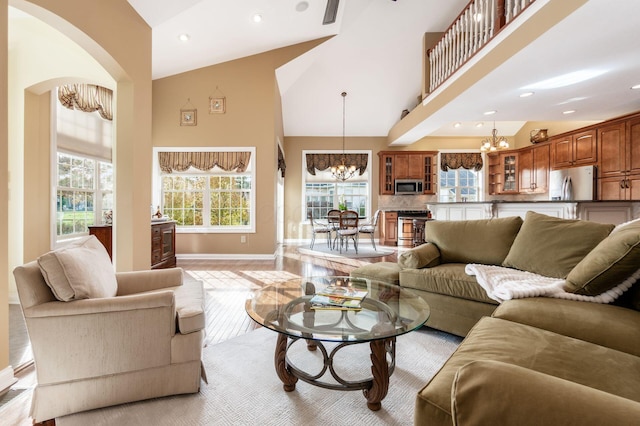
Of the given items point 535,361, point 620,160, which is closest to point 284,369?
point 535,361

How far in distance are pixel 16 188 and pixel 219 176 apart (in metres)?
3.16

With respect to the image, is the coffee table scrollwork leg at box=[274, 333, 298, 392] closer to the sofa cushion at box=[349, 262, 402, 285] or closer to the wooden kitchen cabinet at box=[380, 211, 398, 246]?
the sofa cushion at box=[349, 262, 402, 285]

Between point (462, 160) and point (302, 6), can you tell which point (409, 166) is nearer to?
point (462, 160)

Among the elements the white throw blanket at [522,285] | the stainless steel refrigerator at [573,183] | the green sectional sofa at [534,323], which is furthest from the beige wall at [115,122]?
the stainless steel refrigerator at [573,183]

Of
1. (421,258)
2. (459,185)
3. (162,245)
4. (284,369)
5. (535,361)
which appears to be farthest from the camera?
(459,185)

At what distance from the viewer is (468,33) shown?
14.1ft

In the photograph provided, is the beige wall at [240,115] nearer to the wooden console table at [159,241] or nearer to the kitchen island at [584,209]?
the wooden console table at [159,241]

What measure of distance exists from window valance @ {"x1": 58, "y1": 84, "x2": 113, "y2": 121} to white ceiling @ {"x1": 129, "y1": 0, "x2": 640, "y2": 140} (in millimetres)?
1164

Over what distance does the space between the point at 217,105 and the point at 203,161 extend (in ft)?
3.58

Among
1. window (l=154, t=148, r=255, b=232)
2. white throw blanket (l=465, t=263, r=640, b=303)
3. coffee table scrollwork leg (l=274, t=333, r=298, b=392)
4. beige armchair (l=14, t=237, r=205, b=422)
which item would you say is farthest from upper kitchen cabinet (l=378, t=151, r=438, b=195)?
beige armchair (l=14, t=237, r=205, b=422)

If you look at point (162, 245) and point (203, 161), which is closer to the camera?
point (162, 245)

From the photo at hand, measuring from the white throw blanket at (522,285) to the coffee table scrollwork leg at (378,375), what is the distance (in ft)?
3.13

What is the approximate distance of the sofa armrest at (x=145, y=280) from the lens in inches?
80.2

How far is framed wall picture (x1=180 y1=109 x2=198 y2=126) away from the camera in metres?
→ 5.61
